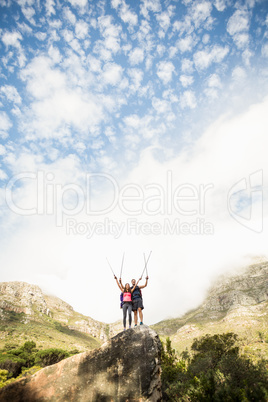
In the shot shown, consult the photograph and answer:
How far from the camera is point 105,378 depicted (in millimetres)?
7785

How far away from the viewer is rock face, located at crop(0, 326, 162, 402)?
7.39m

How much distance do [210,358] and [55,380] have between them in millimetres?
27536

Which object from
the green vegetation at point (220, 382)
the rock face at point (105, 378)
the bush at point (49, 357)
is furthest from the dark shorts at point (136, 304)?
the bush at point (49, 357)

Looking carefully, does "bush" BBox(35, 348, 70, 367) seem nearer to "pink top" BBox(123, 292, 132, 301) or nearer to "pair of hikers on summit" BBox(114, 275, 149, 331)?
"pair of hikers on summit" BBox(114, 275, 149, 331)

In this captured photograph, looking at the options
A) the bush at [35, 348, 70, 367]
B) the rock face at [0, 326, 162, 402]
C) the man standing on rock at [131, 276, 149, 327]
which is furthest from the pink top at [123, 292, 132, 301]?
the bush at [35, 348, 70, 367]

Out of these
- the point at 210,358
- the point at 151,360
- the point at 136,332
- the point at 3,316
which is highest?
the point at 136,332

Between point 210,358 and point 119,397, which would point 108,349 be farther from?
point 210,358

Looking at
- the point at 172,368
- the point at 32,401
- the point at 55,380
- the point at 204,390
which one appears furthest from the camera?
the point at 172,368

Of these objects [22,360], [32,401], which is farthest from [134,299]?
[22,360]

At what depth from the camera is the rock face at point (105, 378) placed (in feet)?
24.2

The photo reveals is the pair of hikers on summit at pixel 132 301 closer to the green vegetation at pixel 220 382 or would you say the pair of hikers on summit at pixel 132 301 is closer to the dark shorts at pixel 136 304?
the dark shorts at pixel 136 304

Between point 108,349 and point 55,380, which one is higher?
point 108,349

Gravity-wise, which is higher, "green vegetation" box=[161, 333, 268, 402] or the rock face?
the rock face

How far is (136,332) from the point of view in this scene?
8.89 metres
